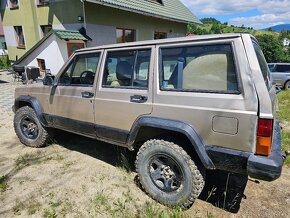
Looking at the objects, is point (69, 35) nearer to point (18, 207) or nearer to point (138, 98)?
point (138, 98)

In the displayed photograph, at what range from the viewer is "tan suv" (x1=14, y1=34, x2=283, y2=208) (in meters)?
2.24

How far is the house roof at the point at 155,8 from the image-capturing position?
407 inches

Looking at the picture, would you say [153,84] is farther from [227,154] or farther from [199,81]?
[227,154]

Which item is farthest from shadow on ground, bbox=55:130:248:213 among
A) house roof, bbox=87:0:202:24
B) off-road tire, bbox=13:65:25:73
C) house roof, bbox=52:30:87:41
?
off-road tire, bbox=13:65:25:73

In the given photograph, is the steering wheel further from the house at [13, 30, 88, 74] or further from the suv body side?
the suv body side

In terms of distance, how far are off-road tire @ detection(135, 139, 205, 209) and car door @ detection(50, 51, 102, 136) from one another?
105 centimetres

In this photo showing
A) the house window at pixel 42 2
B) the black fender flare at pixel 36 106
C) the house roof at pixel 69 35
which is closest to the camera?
the black fender flare at pixel 36 106

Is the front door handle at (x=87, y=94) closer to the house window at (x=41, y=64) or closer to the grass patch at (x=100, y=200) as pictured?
the grass patch at (x=100, y=200)

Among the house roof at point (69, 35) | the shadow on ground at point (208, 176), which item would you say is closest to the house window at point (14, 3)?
the house roof at point (69, 35)

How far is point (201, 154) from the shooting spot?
97.3 inches

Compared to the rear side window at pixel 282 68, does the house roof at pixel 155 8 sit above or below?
above

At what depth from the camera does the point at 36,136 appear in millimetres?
4465

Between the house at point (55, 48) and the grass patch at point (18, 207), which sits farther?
the house at point (55, 48)

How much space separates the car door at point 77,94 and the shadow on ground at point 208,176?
721 mm
